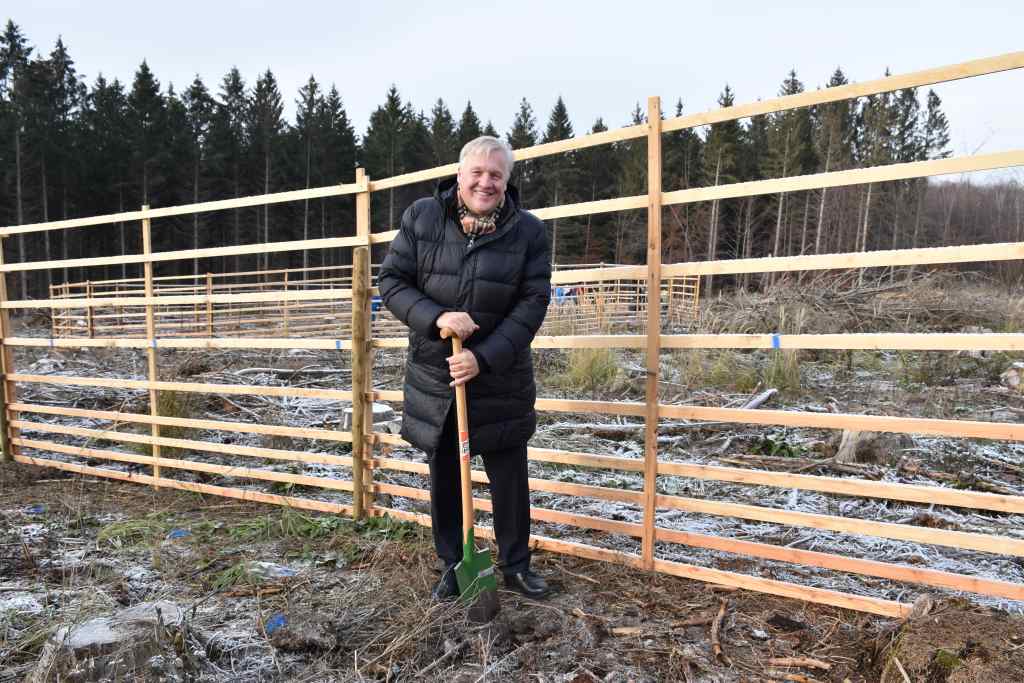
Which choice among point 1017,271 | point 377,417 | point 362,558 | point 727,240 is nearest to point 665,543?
point 362,558

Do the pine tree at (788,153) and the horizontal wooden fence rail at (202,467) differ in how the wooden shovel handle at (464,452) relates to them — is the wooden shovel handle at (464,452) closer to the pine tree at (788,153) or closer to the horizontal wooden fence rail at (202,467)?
the horizontal wooden fence rail at (202,467)

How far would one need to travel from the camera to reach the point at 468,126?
44812 mm

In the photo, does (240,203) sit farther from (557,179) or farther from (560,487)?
(557,179)

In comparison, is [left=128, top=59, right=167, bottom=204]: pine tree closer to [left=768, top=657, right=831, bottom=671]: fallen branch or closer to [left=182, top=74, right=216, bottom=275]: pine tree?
[left=182, top=74, right=216, bottom=275]: pine tree

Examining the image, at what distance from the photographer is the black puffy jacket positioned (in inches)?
100.0

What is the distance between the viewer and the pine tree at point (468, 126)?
1720 inches

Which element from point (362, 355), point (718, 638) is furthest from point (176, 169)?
point (718, 638)

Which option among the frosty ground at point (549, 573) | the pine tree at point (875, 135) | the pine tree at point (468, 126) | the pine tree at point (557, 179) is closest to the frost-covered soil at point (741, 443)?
the frosty ground at point (549, 573)

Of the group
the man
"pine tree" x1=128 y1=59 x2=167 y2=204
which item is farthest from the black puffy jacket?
"pine tree" x1=128 y1=59 x2=167 y2=204

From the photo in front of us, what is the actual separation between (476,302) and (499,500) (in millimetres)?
895

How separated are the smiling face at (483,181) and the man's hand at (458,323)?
1.42 feet

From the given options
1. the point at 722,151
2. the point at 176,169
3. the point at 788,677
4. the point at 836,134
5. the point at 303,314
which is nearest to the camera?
the point at 788,677

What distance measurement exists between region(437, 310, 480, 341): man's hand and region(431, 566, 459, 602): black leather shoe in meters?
1.02

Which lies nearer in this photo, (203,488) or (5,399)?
(203,488)
